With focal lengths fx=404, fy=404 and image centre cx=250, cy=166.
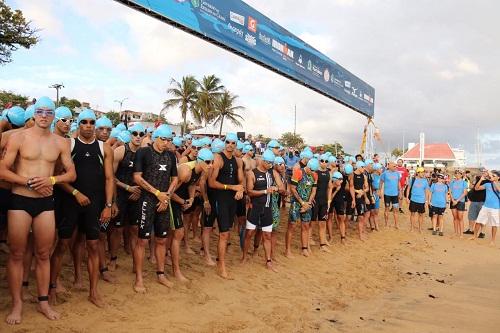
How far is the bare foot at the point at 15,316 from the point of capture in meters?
3.78

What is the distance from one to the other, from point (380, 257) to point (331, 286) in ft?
8.93

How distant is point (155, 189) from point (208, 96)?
36.1 meters

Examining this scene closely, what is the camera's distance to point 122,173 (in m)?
5.65

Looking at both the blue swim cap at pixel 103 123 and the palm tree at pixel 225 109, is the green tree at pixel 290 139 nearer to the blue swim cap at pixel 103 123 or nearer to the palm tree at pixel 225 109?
the palm tree at pixel 225 109

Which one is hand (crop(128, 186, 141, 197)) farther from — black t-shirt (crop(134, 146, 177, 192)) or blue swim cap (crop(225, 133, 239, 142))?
blue swim cap (crop(225, 133, 239, 142))

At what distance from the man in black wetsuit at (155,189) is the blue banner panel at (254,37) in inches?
219

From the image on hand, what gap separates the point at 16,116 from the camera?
4.79 m

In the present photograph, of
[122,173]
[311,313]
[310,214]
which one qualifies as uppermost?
[122,173]

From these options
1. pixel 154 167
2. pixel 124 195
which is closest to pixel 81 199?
pixel 154 167

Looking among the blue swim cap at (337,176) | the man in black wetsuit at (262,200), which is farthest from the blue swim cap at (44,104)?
the blue swim cap at (337,176)

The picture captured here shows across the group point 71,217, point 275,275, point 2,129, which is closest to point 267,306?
point 275,275

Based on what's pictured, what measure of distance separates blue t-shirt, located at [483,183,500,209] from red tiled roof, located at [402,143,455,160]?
198 ft

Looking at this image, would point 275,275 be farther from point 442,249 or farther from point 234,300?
point 442,249

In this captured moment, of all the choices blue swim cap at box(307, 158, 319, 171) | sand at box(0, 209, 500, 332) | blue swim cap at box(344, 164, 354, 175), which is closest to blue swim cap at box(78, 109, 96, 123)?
sand at box(0, 209, 500, 332)
